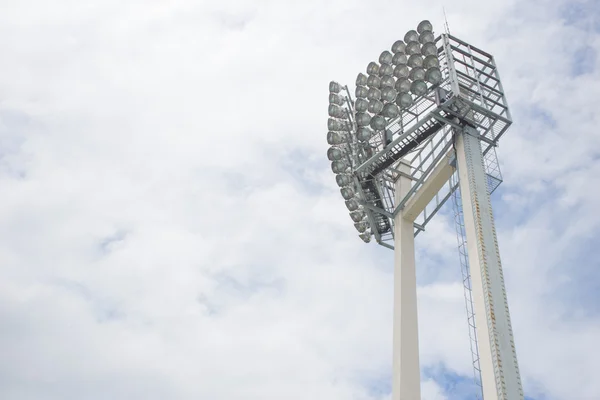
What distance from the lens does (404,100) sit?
31172 mm

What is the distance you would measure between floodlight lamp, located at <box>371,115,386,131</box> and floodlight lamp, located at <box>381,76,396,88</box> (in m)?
1.62

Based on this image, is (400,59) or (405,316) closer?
(405,316)

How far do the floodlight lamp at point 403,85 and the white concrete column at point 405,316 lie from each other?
5.91m

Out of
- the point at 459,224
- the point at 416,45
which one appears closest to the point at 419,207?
the point at 459,224

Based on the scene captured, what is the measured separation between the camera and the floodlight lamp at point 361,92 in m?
33.7

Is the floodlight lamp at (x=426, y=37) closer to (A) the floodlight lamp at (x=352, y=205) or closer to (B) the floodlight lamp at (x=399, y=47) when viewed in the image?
(B) the floodlight lamp at (x=399, y=47)

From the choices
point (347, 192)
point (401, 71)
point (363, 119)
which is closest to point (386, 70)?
point (401, 71)

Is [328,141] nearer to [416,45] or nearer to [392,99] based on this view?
[392,99]

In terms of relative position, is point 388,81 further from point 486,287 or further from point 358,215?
point 486,287

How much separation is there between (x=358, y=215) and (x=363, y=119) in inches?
242

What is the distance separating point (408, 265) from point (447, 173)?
4.92 metres

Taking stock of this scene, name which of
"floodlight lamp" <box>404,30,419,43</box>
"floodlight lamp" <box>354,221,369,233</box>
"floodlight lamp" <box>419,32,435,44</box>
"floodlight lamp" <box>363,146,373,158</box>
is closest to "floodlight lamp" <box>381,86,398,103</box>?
"floodlight lamp" <box>404,30,419,43</box>

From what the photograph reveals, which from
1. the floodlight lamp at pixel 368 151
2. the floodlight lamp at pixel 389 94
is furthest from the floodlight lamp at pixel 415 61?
the floodlight lamp at pixel 368 151

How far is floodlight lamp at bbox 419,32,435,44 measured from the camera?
100.0ft
